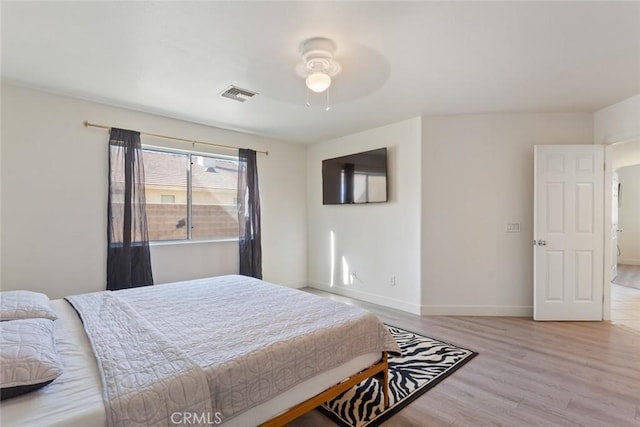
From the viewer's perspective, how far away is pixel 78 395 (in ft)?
3.75

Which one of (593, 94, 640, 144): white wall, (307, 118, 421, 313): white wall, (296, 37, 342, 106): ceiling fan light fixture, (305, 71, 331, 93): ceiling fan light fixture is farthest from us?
(307, 118, 421, 313): white wall

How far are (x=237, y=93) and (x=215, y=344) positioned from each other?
232 centimetres

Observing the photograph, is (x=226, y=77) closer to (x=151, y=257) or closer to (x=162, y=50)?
(x=162, y=50)

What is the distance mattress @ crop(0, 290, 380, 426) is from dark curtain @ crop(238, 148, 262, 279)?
239 centimetres

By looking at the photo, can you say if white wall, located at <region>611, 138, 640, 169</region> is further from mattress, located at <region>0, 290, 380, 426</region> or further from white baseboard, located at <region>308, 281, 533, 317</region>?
mattress, located at <region>0, 290, 380, 426</region>

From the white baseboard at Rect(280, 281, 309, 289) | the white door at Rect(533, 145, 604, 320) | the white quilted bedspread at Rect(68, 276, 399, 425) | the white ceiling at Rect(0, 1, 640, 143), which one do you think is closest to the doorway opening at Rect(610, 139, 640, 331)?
the white door at Rect(533, 145, 604, 320)

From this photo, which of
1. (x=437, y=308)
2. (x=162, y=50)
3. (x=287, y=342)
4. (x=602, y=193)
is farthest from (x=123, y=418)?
(x=602, y=193)

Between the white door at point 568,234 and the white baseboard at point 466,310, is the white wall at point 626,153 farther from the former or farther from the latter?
the white baseboard at point 466,310

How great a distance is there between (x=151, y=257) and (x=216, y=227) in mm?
912

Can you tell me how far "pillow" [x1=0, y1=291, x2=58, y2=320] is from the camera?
67.5 inches

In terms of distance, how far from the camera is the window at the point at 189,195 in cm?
369

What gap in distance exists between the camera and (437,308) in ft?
12.2

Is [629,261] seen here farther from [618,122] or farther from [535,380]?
[535,380]

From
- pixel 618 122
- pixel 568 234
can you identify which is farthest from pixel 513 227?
pixel 618 122
